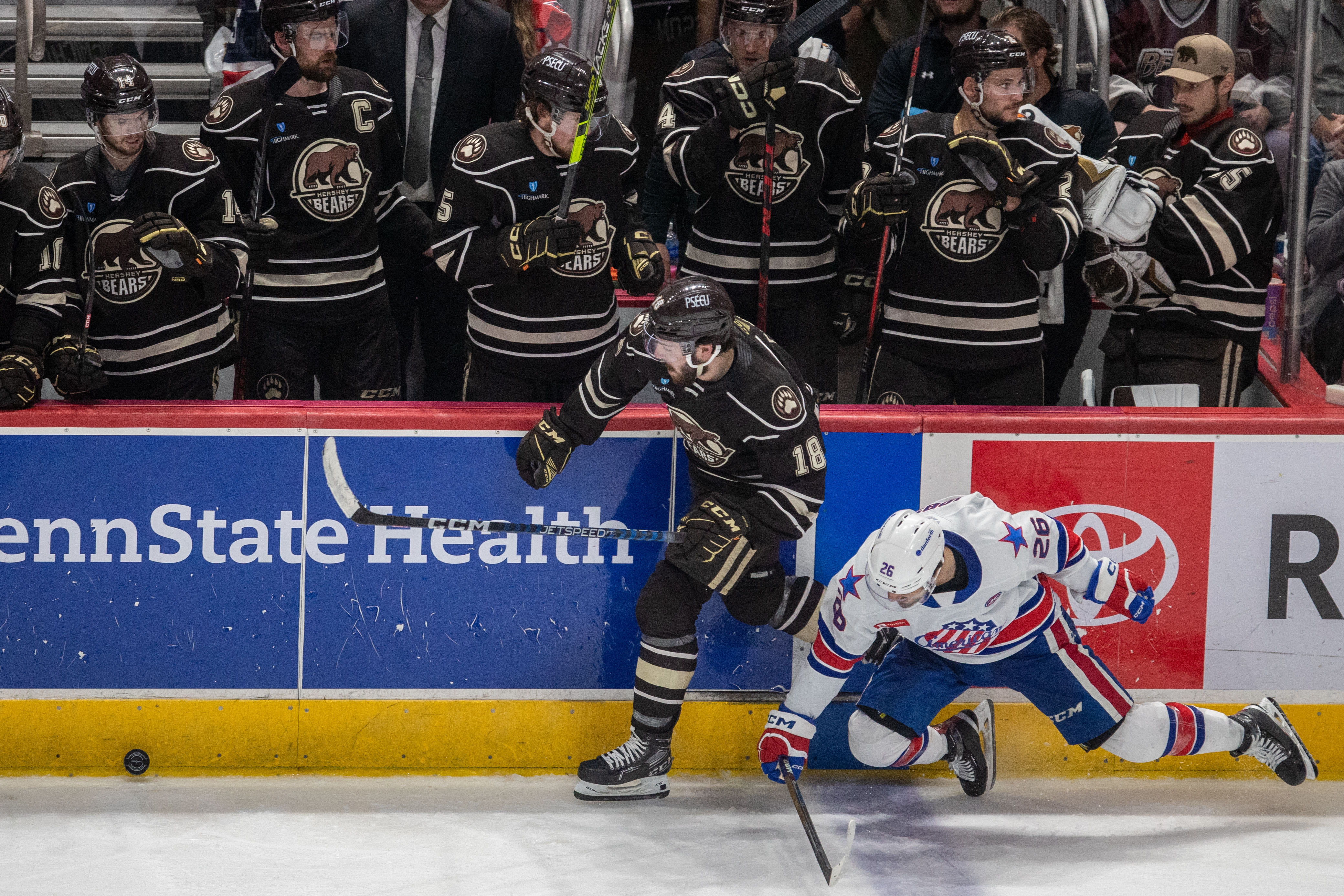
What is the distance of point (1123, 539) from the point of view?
394 cm

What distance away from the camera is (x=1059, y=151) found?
412 centimetres

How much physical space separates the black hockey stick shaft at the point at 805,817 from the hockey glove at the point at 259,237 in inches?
77.4

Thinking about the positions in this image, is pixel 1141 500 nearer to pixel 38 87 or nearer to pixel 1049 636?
pixel 1049 636

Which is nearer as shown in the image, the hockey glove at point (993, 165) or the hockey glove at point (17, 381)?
the hockey glove at point (17, 381)

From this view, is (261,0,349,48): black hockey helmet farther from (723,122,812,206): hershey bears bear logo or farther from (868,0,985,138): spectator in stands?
(868,0,985,138): spectator in stands

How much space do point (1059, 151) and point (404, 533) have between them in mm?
2038

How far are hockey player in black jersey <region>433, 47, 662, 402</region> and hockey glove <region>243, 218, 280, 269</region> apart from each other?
1.64 feet

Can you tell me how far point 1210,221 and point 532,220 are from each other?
1870 millimetres

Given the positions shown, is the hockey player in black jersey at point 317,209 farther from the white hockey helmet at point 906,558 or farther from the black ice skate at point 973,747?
the black ice skate at point 973,747

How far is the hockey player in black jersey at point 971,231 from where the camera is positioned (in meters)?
4.03

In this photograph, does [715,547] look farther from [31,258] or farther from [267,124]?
[31,258]

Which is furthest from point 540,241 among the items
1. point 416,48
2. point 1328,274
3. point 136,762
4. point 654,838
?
point 1328,274

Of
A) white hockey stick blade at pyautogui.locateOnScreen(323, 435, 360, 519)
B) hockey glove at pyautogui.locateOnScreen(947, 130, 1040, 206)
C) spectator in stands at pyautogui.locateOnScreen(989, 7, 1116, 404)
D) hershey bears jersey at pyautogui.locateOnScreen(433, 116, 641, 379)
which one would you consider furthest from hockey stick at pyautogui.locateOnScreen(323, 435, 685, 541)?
spectator in stands at pyautogui.locateOnScreen(989, 7, 1116, 404)

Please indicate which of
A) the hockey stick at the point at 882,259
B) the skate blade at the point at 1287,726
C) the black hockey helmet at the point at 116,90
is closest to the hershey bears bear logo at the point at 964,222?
the hockey stick at the point at 882,259
